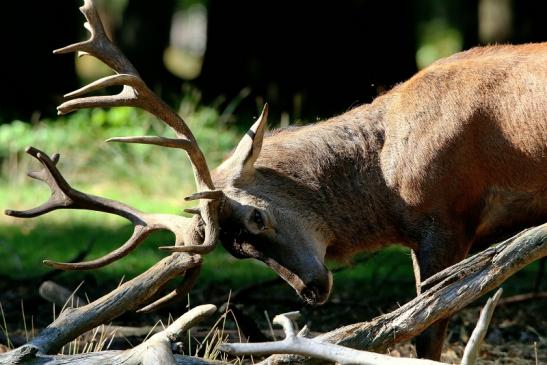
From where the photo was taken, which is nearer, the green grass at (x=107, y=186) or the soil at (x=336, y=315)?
the soil at (x=336, y=315)

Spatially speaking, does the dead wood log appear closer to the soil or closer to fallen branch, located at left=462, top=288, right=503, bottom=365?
fallen branch, located at left=462, top=288, right=503, bottom=365

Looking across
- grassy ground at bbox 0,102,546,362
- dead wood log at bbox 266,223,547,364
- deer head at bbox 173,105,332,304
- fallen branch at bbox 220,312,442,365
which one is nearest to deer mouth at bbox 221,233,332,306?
deer head at bbox 173,105,332,304

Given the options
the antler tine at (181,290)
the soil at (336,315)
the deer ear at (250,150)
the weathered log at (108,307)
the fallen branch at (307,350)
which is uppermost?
the deer ear at (250,150)

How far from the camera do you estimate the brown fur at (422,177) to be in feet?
20.5

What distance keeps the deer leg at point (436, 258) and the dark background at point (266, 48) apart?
8.80 meters

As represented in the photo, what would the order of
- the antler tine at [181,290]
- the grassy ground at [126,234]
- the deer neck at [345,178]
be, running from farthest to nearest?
the grassy ground at [126,234], the deer neck at [345,178], the antler tine at [181,290]

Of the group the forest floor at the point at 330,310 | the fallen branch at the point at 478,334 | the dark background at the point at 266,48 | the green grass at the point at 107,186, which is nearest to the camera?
the fallen branch at the point at 478,334

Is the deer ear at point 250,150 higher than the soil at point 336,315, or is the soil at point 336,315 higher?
the deer ear at point 250,150

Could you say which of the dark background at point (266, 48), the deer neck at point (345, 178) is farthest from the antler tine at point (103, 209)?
the dark background at point (266, 48)

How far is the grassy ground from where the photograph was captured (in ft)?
27.3

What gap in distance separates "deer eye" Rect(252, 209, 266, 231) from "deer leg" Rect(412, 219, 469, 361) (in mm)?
914

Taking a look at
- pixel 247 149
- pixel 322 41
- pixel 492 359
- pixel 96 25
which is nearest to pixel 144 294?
pixel 247 149

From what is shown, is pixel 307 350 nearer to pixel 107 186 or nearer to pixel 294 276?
pixel 294 276

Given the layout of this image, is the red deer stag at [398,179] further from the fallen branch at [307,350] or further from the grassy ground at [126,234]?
the fallen branch at [307,350]
